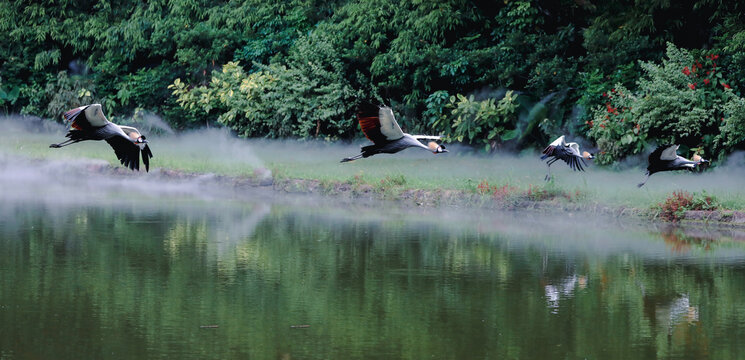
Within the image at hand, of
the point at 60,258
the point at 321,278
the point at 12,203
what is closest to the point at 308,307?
the point at 321,278

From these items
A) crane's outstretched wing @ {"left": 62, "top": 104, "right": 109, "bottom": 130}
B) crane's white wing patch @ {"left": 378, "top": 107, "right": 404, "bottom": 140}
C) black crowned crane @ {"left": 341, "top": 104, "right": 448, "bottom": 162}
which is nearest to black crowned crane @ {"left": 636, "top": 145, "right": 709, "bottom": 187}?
black crowned crane @ {"left": 341, "top": 104, "right": 448, "bottom": 162}

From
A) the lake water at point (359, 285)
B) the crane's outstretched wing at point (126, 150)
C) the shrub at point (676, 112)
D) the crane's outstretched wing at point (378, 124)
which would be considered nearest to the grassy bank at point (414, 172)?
the shrub at point (676, 112)

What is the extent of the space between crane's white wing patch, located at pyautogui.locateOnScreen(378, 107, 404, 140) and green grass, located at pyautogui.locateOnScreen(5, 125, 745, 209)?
7.33 m

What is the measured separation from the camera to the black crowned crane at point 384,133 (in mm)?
13859

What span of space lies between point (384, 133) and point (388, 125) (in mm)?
223

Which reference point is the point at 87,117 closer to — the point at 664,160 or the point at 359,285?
the point at 359,285

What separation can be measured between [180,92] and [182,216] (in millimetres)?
13106

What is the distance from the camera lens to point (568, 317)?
12.0m

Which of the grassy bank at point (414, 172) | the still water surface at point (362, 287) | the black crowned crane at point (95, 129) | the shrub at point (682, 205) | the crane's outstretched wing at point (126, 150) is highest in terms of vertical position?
the black crowned crane at point (95, 129)

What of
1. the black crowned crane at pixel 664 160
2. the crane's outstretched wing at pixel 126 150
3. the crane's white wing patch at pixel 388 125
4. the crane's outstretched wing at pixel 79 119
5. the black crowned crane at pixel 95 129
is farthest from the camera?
the black crowned crane at pixel 664 160

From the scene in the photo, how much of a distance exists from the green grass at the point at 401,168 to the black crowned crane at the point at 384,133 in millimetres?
7232

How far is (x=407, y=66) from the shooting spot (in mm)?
29141

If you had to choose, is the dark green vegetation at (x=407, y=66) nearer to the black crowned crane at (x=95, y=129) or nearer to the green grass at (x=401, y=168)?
the green grass at (x=401, y=168)

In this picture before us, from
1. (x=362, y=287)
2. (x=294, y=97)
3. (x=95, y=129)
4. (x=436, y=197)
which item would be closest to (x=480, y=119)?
(x=294, y=97)
